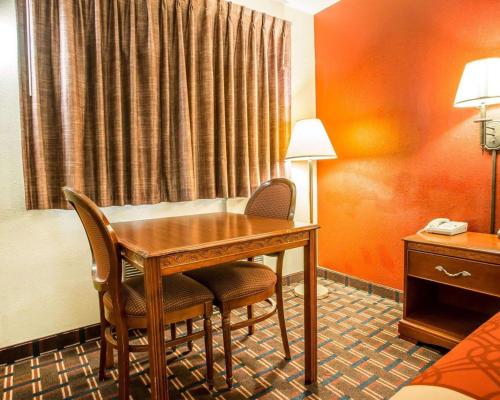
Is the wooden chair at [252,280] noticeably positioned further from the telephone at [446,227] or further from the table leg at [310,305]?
the telephone at [446,227]

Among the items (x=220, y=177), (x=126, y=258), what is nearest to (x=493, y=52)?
(x=220, y=177)

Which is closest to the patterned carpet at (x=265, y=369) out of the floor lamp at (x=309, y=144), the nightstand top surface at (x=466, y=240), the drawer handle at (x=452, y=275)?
the drawer handle at (x=452, y=275)

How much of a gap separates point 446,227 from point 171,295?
5.59 feet

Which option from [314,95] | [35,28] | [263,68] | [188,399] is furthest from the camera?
[314,95]

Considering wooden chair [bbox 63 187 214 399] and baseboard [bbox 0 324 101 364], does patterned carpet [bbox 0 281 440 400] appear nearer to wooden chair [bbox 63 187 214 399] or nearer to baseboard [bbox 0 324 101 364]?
baseboard [bbox 0 324 101 364]

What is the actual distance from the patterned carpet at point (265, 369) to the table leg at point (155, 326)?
44cm

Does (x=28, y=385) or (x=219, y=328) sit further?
(x=219, y=328)

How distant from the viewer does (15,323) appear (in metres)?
1.94

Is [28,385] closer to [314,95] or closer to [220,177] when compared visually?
[220,177]

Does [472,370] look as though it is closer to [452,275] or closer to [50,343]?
[452,275]

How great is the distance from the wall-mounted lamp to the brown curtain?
1.41 meters

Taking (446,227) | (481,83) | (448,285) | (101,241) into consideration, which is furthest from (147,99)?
(448,285)

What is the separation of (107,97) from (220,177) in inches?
37.0

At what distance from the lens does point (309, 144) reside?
104 inches
